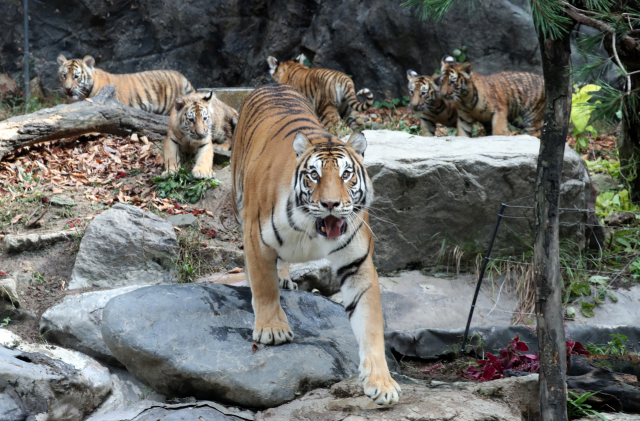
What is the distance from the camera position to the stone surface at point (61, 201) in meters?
6.22

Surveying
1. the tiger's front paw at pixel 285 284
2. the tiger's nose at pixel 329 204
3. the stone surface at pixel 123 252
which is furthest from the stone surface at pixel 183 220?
the tiger's nose at pixel 329 204

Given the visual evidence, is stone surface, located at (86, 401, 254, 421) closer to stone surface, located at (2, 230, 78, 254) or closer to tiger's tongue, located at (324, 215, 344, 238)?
tiger's tongue, located at (324, 215, 344, 238)

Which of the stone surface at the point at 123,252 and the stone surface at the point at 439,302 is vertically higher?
the stone surface at the point at 123,252

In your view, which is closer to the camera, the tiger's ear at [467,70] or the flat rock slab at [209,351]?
the flat rock slab at [209,351]

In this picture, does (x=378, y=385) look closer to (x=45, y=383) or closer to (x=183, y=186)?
(x=45, y=383)

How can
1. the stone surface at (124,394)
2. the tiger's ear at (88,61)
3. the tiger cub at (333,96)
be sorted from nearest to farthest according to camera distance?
the stone surface at (124,394), the tiger cub at (333,96), the tiger's ear at (88,61)

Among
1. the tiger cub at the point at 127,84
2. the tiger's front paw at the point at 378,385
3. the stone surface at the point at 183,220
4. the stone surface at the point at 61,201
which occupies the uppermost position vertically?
the tiger cub at the point at 127,84

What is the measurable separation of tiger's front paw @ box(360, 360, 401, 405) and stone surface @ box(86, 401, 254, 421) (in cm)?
74

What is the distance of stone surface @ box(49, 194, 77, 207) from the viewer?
20.4 ft

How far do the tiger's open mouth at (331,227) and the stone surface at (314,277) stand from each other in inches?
80.0

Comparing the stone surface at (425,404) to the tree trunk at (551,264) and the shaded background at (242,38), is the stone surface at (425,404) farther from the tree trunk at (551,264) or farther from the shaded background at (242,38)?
the shaded background at (242,38)

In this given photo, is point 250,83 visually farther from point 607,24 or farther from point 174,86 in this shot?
point 607,24

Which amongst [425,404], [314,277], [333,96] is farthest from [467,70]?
[425,404]

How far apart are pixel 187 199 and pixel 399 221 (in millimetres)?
2596
